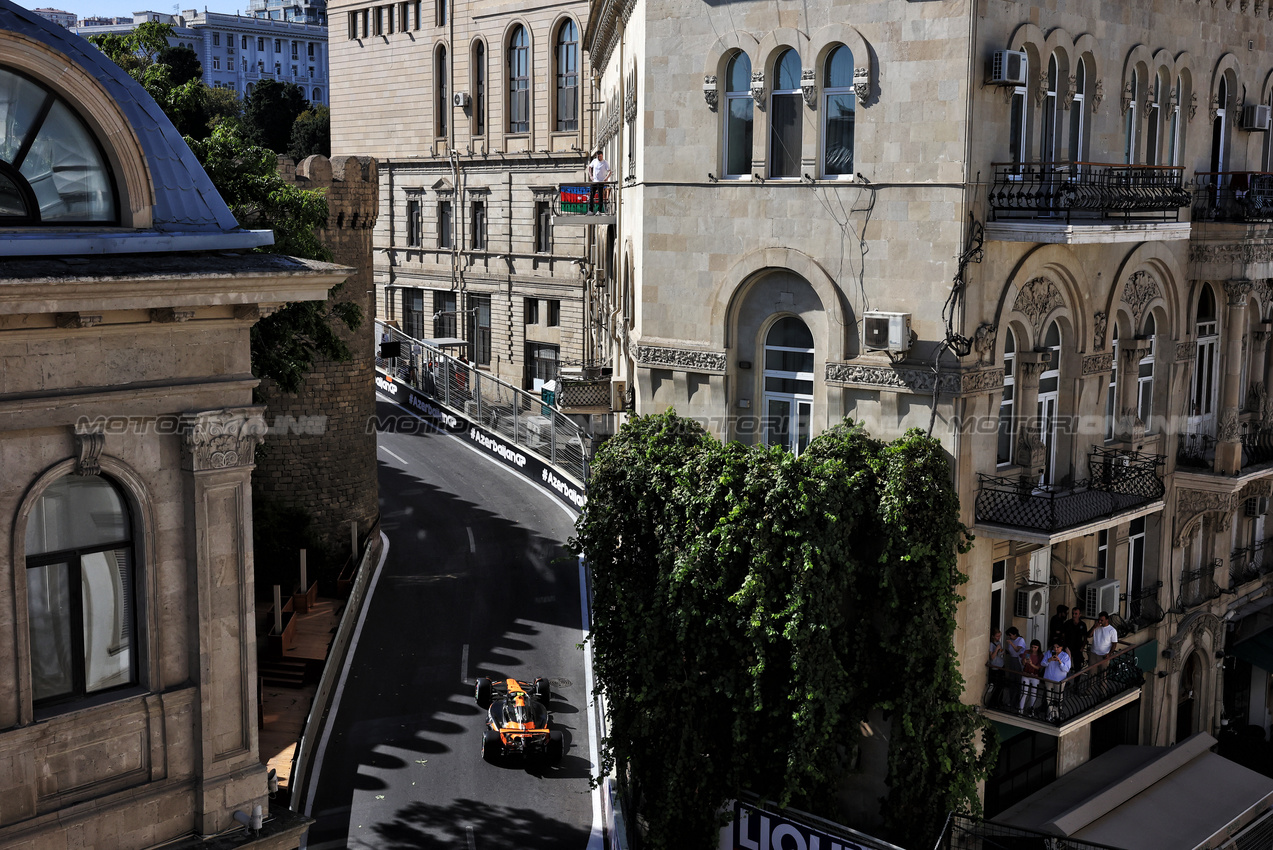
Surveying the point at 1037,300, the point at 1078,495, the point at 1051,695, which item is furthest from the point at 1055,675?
the point at 1037,300

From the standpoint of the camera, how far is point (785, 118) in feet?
71.6

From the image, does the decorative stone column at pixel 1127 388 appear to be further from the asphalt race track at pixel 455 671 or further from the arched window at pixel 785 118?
the asphalt race track at pixel 455 671

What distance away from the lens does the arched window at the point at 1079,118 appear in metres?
22.9

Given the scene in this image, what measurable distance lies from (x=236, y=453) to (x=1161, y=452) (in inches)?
820

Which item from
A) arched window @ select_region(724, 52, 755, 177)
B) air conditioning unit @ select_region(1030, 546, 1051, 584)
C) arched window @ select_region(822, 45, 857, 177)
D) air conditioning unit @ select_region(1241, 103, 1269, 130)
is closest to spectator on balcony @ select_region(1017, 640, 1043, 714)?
air conditioning unit @ select_region(1030, 546, 1051, 584)

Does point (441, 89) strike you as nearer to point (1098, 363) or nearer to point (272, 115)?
point (272, 115)

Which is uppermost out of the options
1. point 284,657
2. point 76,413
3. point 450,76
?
point 450,76

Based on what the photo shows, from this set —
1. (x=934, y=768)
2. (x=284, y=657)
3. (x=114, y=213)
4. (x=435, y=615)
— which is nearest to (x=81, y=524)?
(x=114, y=213)

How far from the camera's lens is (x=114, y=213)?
499 inches

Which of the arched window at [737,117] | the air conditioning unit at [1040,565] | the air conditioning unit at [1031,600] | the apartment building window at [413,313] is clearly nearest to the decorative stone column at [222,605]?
the arched window at [737,117]

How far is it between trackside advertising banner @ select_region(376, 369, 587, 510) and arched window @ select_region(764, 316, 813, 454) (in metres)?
14.7

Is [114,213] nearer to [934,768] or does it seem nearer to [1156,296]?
[934,768]

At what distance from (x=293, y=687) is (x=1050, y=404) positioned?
17372 mm

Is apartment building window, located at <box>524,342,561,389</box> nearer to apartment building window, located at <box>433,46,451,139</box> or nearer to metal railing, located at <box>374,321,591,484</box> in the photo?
metal railing, located at <box>374,321,591,484</box>
